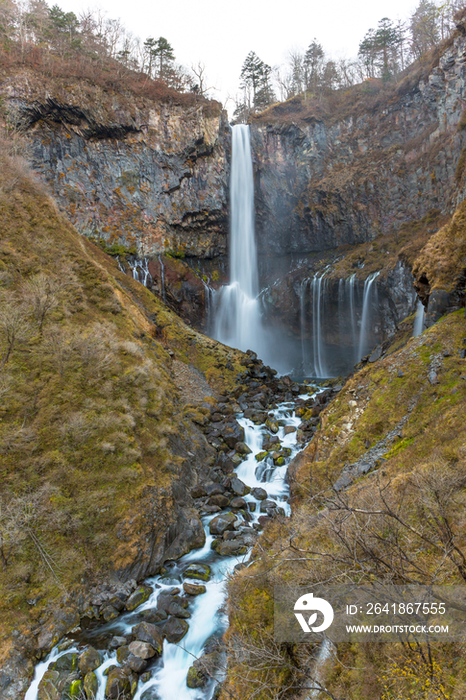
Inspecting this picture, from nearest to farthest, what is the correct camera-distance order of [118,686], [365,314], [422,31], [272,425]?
[118,686] < [272,425] < [365,314] < [422,31]

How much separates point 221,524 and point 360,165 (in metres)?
34.7

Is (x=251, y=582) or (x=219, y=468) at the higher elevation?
(x=251, y=582)

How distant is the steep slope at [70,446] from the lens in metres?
7.57

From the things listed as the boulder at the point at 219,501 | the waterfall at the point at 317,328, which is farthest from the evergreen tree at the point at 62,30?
the boulder at the point at 219,501

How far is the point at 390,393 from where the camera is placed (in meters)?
10.2

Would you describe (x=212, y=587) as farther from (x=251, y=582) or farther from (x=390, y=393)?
(x=390, y=393)

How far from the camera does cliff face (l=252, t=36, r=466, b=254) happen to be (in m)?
27.3

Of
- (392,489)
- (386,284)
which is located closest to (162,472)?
(392,489)

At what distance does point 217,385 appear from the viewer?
22922 millimetres

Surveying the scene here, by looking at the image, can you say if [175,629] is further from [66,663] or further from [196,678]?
[66,663]

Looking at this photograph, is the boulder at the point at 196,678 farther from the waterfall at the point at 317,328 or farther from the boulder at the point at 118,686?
the waterfall at the point at 317,328

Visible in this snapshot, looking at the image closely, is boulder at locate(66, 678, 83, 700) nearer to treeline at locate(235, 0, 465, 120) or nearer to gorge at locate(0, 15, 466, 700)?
gorge at locate(0, 15, 466, 700)

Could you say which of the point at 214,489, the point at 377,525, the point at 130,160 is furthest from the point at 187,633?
the point at 130,160

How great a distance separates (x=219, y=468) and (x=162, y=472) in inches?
144
